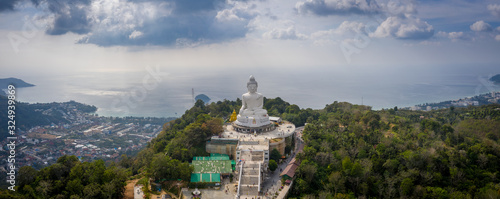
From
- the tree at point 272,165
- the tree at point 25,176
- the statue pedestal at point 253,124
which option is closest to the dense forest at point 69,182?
the tree at point 25,176

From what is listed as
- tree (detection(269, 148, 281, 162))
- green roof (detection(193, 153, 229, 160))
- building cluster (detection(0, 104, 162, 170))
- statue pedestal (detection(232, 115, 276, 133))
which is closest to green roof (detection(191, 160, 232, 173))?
green roof (detection(193, 153, 229, 160))

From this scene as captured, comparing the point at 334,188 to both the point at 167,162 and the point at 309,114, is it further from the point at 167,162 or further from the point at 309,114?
the point at 309,114

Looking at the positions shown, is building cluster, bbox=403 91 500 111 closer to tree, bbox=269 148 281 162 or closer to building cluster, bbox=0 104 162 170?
tree, bbox=269 148 281 162

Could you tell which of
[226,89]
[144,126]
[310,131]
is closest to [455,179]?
Answer: [310,131]

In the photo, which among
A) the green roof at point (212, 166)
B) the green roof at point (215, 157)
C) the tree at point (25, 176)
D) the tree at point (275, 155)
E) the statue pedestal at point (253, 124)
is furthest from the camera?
the statue pedestal at point (253, 124)

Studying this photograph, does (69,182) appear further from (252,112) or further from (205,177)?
(252,112)

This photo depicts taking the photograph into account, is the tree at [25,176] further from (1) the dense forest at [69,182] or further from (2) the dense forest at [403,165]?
(2) the dense forest at [403,165]

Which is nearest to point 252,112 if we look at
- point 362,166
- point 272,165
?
point 272,165
